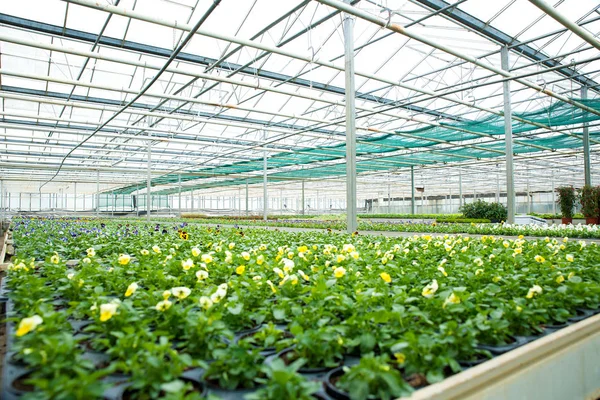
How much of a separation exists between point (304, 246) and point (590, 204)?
388 inches

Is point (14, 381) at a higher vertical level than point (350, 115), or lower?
lower

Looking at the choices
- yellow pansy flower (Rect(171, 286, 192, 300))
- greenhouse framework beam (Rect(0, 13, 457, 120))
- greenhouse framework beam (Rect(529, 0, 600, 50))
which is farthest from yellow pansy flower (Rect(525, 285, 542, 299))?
greenhouse framework beam (Rect(0, 13, 457, 120))

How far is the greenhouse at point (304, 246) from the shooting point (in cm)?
133

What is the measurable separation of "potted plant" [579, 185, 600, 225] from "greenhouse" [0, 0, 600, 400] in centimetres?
4

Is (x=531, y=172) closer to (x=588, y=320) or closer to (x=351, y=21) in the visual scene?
(x=351, y=21)

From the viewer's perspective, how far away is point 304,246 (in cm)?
315

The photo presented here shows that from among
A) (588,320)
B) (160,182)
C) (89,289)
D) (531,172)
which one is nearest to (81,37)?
(89,289)

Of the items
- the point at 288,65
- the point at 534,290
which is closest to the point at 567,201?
the point at 288,65

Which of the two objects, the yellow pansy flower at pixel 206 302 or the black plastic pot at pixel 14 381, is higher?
the yellow pansy flower at pixel 206 302

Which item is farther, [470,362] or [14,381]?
[470,362]

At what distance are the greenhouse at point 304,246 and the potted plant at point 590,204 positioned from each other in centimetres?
4

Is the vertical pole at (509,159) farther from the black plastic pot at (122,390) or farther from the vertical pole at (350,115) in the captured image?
the black plastic pot at (122,390)

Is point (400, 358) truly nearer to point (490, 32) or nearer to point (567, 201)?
point (490, 32)

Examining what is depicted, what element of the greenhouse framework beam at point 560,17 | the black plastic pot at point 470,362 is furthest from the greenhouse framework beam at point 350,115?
the black plastic pot at point 470,362
